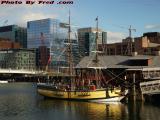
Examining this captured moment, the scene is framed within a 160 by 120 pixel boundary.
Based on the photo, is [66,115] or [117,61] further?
[117,61]

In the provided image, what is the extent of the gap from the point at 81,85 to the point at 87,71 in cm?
802

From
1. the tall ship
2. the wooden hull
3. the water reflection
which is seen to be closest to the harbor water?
the water reflection

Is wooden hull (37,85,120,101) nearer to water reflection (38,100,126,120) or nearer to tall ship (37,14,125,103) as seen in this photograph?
tall ship (37,14,125,103)

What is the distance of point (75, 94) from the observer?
86125 millimetres

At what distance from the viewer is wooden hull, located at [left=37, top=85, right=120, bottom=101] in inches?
3253

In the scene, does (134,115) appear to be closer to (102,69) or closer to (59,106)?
(59,106)

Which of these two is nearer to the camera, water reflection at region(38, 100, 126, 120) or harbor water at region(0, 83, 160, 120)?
harbor water at region(0, 83, 160, 120)

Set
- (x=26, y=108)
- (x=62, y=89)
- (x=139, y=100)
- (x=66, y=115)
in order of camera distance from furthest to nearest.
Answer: (x=62, y=89)
(x=139, y=100)
(x=26, y=108)
(x=66, y=115)

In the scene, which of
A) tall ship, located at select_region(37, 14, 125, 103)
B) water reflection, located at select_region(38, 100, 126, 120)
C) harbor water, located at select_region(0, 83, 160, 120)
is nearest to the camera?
harbor water, located at select_region(0, 83, 160, 120)

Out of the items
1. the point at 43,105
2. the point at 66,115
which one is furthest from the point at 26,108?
the point at 66,115

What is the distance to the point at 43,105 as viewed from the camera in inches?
3137

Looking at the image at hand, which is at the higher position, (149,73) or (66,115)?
(149,73)

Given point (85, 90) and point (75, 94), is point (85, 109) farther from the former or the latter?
point (75, 94)

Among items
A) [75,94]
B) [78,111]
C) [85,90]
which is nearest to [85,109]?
[78,111]
